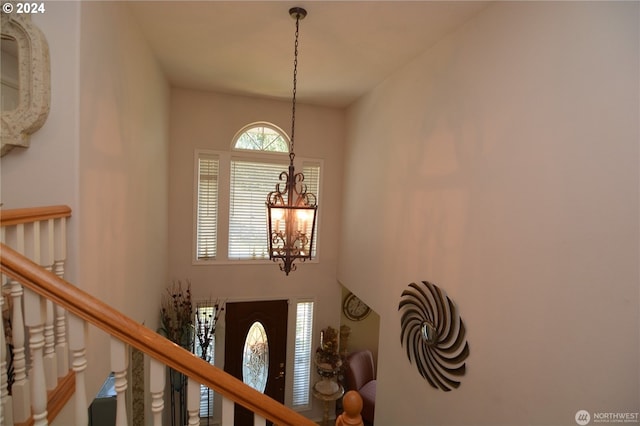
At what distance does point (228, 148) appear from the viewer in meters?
4.45

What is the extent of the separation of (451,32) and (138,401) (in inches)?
177

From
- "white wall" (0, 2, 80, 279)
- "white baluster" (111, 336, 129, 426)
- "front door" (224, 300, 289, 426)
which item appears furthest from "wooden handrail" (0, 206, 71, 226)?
"front door" (224, 300, 289, 426)

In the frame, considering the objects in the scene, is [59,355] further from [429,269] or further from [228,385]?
[429,269]

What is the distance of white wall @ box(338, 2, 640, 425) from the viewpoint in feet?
4.63

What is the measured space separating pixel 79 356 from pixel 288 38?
272 centimetres

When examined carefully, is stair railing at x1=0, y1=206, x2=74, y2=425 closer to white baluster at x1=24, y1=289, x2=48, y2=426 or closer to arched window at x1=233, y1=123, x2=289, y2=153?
white baluster at x1=24, y1=289, x2=48, y2=426

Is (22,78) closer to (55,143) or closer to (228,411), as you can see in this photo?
(55,143)

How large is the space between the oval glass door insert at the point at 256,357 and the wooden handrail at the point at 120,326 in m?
3.93

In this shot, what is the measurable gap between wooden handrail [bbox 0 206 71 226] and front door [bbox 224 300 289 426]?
334cm

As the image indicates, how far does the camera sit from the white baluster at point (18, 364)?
115 cm

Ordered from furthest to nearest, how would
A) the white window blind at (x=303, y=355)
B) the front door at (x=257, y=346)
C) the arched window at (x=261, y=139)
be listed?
the white window blind at (x=303, y=355), the front door at (x=257, y=346), the arched window at (x=261, y=139)

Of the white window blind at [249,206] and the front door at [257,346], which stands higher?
the white window blind at [249,206]

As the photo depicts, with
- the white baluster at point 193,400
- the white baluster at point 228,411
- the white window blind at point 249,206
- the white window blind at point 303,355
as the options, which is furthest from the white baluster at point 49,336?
the white window blind at point 303,355

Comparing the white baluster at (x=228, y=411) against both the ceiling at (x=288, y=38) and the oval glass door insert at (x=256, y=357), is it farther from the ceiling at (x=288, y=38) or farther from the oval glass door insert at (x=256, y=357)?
the oval glass door insert at (x=256, y=357)
